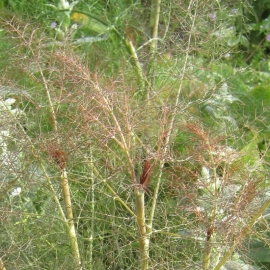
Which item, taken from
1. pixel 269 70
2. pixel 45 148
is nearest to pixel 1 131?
pixel 45 148

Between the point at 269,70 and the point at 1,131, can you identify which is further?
the point at 269,70

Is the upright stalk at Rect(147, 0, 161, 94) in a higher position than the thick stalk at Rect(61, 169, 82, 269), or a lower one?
higher

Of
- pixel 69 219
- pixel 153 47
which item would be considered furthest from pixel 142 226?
pixel 153 47

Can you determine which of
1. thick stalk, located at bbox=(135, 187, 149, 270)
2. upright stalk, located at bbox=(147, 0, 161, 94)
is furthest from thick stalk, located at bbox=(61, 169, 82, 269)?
upright stalk, located at bbox=(147, 0, 161, 94)

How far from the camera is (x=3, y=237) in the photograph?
1.15 m

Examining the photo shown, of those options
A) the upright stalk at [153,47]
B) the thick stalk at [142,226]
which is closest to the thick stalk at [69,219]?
the thick stalk at [142,226]

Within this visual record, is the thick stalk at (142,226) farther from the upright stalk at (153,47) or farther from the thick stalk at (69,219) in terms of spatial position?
the upright stalk at (153,47)

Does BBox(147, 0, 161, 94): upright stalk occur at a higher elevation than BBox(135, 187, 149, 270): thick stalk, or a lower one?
higher

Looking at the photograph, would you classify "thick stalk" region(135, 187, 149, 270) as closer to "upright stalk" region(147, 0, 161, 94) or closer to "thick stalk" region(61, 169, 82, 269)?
"thick stalk" region(61, 169, 82, 269)

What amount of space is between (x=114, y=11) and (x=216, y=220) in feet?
4.91

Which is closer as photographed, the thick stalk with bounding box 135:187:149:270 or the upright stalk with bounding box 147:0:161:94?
the thick stalk with bounding box 135:187:149:270

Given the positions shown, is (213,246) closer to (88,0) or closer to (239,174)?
(239,174)

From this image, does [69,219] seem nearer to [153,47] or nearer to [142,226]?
[142,226]

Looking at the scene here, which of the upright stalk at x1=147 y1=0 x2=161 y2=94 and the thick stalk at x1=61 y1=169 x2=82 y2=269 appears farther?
the upright stalk at x1=147 y1=0 x2=161 y2=94
